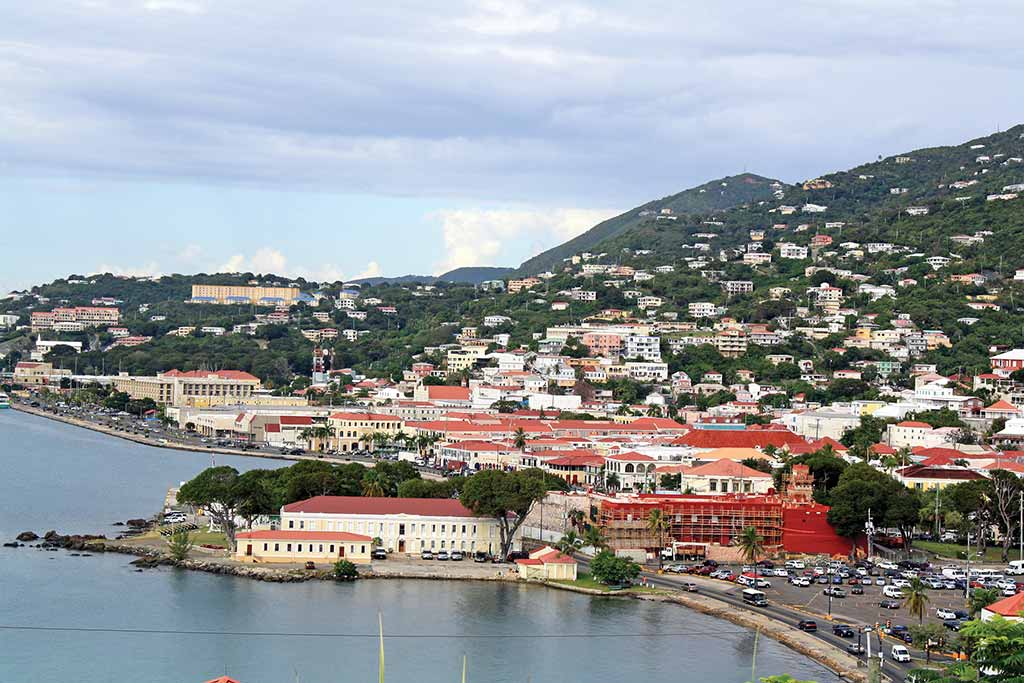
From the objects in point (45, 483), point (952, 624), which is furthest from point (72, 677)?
point (45, 483)

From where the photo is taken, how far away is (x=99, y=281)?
16738 centimetres

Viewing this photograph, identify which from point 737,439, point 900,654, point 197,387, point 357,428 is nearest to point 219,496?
point 900,654

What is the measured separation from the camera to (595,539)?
123 ft

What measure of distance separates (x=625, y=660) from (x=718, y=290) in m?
80.7

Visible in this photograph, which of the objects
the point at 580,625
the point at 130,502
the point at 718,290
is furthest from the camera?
the point at 718,290

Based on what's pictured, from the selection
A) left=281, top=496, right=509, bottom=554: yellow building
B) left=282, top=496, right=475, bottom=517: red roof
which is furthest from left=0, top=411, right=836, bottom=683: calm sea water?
left=282, top=496, right=475, bottom=517: red roof

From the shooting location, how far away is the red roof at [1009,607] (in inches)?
940

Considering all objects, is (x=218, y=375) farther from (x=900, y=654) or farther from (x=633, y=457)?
(x=900, y=654)

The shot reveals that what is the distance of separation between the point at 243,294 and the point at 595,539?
393ft

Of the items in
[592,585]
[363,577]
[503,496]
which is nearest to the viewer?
[592,585]

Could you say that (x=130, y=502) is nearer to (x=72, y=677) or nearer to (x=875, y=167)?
(x=72, y=677)

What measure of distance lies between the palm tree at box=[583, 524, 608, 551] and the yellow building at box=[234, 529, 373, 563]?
5.19m

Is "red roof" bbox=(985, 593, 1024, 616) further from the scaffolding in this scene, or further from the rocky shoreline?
the scaffolding

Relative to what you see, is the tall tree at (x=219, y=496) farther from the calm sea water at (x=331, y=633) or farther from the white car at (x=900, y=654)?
the white car at (x=900, y=654)
